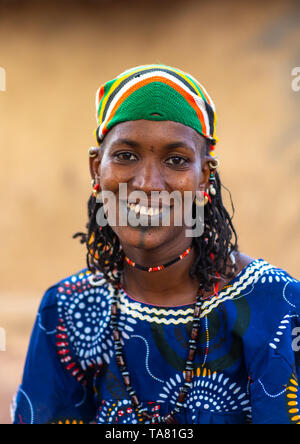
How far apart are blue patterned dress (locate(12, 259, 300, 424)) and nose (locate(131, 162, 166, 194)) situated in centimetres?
50

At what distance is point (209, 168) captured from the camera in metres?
1.93

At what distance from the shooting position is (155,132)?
1735 millimetres

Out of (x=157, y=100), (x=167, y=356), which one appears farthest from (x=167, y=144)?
(x=167, y=356)

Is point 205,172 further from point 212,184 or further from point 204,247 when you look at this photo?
point 204,247

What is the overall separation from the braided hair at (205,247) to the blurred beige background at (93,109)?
3491 mm

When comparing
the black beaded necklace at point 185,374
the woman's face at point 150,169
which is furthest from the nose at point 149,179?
the black beaded necklace at point 185,374

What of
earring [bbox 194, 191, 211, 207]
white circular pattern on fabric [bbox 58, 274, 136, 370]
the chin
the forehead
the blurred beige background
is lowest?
white circular pattern on fabric [bbox 58, 274, 136, 370]

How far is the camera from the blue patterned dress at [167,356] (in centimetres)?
175

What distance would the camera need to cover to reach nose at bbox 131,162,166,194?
1721 mm

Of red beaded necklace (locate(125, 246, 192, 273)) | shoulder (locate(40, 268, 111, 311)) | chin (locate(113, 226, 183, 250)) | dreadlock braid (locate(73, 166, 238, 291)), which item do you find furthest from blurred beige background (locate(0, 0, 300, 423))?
chin (locate(113, 226, 183, 250))

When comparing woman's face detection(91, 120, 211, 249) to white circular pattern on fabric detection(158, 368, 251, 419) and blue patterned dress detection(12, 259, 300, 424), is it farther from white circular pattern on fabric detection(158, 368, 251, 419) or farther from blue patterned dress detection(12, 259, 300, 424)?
white circular pattern on fabric detection(158, 368, 251, 419)
